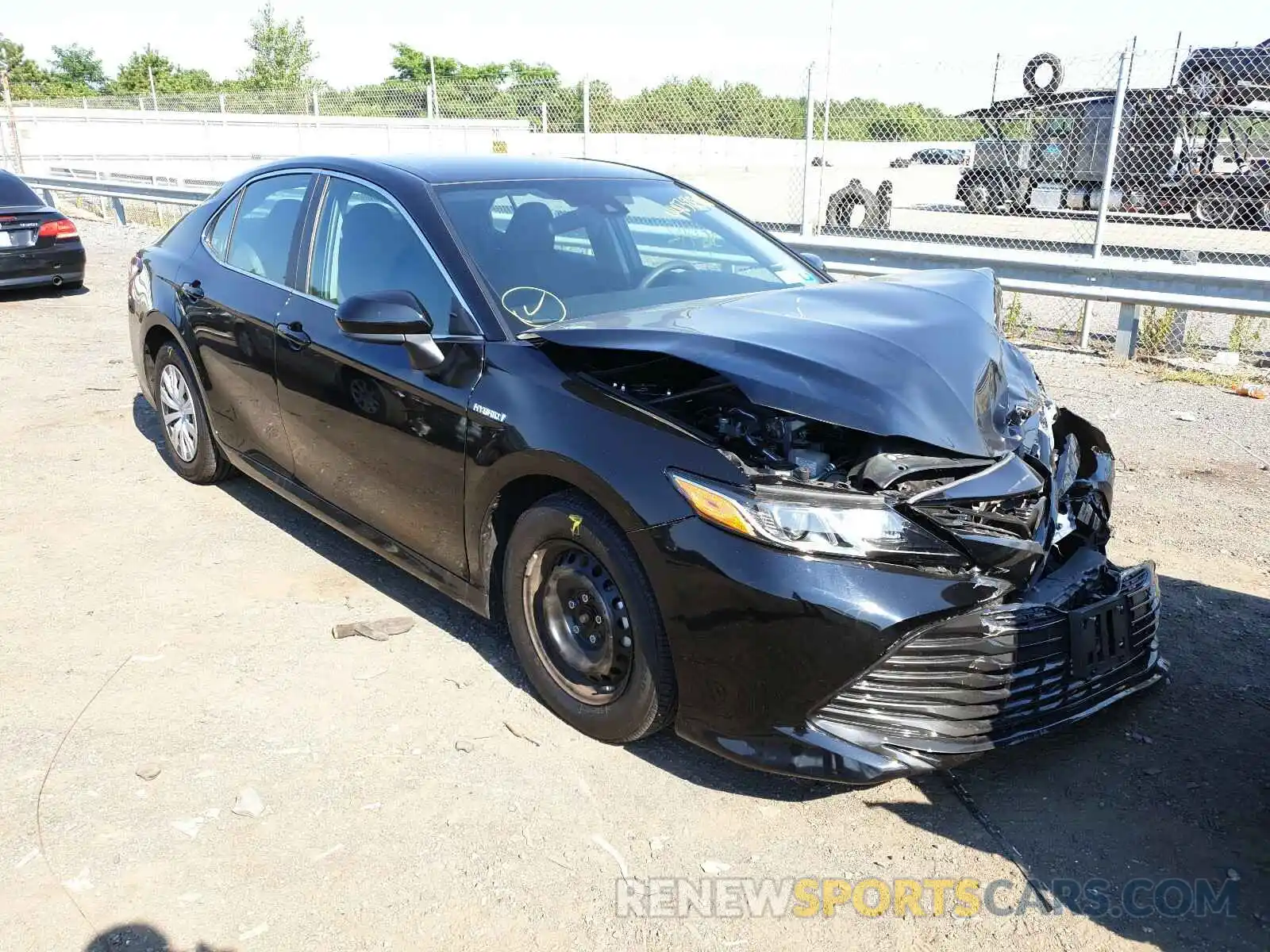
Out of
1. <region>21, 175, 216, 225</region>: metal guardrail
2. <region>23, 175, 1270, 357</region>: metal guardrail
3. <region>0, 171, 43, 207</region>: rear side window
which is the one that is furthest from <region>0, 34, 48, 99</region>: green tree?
<region>23, 175, 1270, 357</region>: metal guardrail

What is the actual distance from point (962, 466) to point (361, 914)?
76.9 inches

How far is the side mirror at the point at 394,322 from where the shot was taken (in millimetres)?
3266

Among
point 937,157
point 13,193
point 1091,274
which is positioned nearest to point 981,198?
point 937,157

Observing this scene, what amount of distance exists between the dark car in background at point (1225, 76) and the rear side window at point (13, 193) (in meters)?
15.8

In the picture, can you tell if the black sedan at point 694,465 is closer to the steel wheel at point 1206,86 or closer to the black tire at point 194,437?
the black tire at point 194,437

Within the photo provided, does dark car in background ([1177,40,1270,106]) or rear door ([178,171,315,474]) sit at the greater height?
dark car in background ([1177,40,1270,106])

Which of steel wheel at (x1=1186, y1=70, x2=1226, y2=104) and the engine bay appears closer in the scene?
the engine bay

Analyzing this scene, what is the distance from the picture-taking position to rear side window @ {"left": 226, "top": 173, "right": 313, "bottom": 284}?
4.29 m

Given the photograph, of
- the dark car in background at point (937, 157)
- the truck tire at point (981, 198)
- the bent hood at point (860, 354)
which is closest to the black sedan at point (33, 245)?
the bent hood at point (860, 354)

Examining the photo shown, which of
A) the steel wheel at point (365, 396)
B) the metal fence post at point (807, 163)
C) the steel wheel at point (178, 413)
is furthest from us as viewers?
the metal fence post at point (807, 163)

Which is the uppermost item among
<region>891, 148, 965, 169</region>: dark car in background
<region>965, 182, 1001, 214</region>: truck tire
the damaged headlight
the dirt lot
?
<region>891, 148, 965, 169</region>: dark car in background

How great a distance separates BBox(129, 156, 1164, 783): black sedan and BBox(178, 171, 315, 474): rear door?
0.13 ft

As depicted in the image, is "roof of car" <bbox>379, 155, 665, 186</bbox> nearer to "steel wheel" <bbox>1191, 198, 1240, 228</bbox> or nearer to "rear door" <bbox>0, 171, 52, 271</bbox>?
"rear door" <bbox>0, 171, 52, 271</bbox>

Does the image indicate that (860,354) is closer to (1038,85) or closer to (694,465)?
(694,465)
